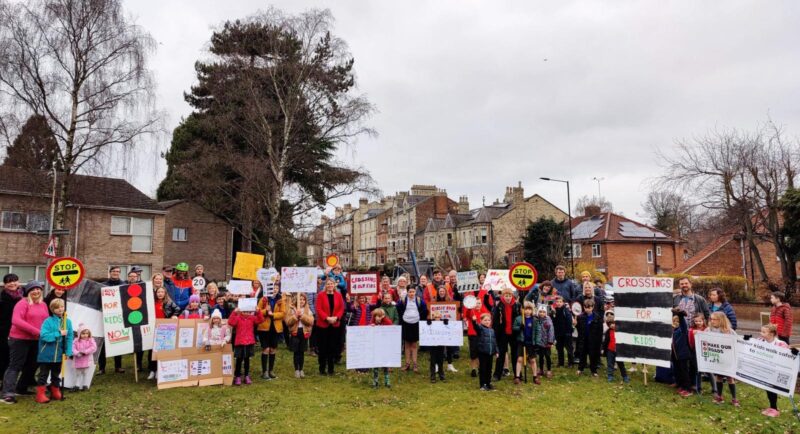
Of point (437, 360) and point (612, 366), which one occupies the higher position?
point (437, 360)

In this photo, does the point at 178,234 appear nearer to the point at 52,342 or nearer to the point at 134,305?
the point at 134,305

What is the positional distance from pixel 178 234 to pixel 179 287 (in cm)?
2584

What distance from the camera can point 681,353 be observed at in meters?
10.7

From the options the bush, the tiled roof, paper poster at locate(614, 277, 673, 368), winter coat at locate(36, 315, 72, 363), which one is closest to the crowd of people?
winter coat at locate(36, 315, 72, 363)

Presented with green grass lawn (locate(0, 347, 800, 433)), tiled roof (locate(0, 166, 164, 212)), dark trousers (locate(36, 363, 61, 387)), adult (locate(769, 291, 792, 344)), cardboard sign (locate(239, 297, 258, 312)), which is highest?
tiled roof (locate(0, 166, 164, 212))

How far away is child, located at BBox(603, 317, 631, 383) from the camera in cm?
1183

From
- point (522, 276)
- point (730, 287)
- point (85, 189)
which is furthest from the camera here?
point (730, 287)

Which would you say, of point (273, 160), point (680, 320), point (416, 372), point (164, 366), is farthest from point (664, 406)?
point (273, 160)

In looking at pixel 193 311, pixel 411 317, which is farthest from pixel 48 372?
pixel 411 317

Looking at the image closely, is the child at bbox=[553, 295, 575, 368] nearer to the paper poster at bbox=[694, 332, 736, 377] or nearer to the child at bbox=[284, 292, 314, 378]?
the paper poster at bbox=[694, 332, 736, 377]

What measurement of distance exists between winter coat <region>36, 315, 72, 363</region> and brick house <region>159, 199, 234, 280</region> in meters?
27.1

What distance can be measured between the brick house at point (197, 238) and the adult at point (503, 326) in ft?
93.0

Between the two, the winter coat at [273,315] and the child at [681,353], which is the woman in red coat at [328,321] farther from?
the child at [681,353]

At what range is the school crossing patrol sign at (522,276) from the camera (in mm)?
13242
